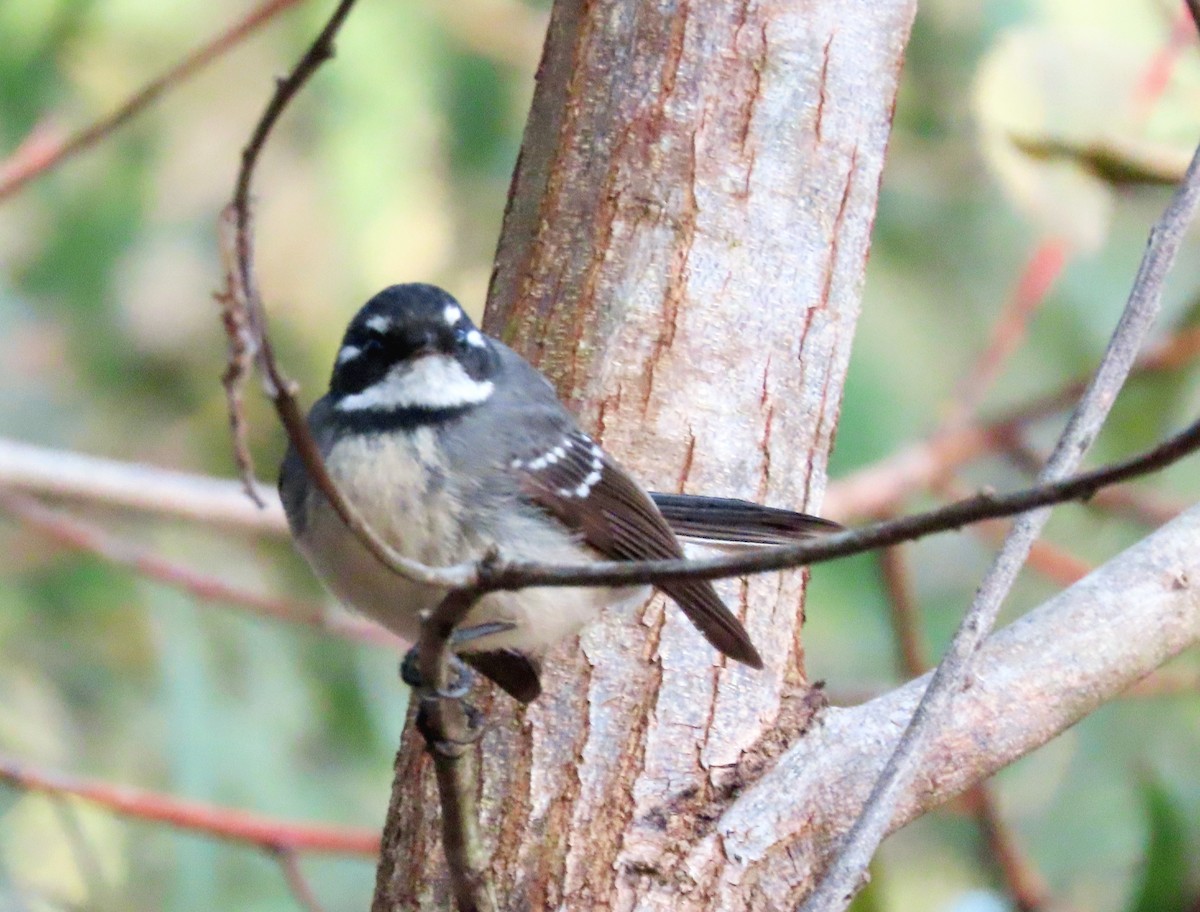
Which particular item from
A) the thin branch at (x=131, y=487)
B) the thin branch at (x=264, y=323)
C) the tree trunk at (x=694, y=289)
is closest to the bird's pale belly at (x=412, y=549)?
the tree trunk at (x=694, y=289)

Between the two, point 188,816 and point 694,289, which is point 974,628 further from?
point 188,816

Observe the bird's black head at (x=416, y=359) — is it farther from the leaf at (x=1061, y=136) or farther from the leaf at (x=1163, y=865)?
the leaf at (x=1163, y=865)

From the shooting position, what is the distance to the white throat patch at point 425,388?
2.49 meters

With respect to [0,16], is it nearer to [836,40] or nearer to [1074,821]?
[836,40]

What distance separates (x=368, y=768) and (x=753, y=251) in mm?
3085

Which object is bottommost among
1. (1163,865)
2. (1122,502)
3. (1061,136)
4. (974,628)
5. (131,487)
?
(974,628)

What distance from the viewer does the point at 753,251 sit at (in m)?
2.69

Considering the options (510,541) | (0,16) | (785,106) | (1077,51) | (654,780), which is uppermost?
(0,16)

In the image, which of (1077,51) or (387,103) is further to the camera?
(387,103)

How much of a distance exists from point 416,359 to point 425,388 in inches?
1.9

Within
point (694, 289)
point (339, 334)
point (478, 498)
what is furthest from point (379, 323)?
point (339, 334)

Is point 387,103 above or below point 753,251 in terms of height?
above

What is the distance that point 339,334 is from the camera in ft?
18.0

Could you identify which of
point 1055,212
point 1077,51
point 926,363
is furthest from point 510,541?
point 926,363
